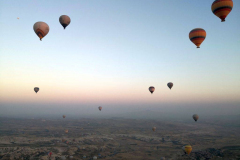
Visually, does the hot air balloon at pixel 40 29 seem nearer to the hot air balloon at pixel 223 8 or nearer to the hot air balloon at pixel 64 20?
the hot air balloon at pixel 64 20

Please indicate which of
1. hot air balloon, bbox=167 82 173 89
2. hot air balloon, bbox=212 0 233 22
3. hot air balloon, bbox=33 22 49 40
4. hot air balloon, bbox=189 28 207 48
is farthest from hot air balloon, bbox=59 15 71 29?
hot air balloon, bbox=167 82 173 89

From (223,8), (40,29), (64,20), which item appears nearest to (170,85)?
(223,8)

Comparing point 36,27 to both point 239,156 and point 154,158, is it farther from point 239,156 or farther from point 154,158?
point 239,156

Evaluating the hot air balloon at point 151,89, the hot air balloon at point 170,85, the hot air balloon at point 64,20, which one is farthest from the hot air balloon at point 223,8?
the hot air balloon at point 151,89

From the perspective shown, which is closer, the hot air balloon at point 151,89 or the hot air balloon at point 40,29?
the hot air balloon at point 40,29

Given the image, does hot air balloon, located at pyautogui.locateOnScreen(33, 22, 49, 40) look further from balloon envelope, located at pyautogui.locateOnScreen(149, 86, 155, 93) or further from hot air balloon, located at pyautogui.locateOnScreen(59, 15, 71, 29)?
balloon envelope, located at pyautogui.locateOnScreen(149, 86, 155, 93)

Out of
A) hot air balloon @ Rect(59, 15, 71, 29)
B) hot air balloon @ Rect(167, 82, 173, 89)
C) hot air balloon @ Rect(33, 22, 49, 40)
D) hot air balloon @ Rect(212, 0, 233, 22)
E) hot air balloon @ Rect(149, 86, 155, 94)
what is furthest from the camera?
hot air balloon @ Rect(149, 86, 155, 94)
